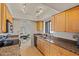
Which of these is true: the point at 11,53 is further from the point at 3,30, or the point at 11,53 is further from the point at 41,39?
the point at 41,39

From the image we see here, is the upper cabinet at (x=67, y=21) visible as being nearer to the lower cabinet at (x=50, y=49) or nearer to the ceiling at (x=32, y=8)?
the ceiling at (x=32, y=8)

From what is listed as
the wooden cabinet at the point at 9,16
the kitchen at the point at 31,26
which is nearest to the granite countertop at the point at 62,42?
the kitchen at the point at 31,26

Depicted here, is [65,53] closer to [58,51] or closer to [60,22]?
[58,51]

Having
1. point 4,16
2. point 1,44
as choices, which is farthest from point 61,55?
point 4,16

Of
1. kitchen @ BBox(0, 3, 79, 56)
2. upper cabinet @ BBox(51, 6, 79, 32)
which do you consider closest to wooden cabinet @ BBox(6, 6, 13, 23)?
kitchen @ BBox(0, 3, 79, 56)

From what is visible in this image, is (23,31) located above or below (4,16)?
below

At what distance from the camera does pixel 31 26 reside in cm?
236

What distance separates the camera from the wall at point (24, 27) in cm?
229

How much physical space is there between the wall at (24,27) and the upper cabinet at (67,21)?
480 millimetres

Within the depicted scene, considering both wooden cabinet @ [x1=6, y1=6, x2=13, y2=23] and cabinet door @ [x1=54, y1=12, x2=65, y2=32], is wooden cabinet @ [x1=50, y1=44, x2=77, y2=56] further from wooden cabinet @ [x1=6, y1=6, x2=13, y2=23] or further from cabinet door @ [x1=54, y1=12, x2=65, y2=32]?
wooden cabinet @ [x1=6, y1=6, x2=13, y2=23]

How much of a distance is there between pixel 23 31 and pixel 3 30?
320 mm

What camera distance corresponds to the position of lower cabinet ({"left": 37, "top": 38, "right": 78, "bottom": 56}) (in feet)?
7.40

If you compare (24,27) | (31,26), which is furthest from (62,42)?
(24,27)

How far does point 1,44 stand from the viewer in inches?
84.4
